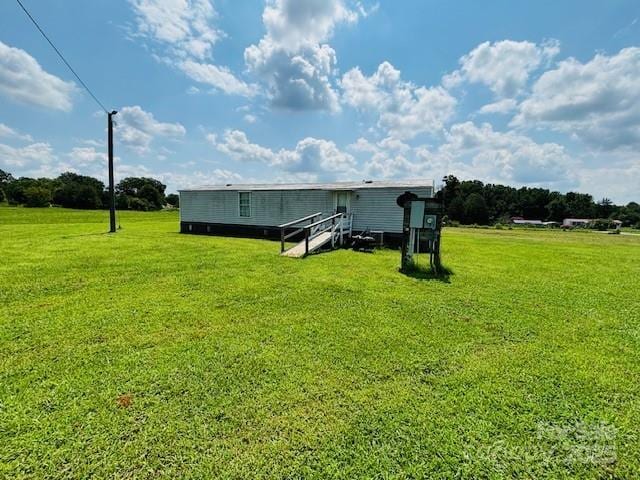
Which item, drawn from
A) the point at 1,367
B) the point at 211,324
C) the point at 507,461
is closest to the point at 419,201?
the point at 211,324

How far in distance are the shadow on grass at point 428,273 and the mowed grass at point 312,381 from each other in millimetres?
1220

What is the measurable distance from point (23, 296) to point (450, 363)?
688 cm

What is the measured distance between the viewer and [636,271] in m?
8.80

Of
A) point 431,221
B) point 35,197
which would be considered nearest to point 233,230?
point 431,221

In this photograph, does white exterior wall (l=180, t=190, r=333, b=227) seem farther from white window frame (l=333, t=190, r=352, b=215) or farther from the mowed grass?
the mowed grass

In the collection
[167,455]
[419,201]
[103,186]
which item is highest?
[103,186]

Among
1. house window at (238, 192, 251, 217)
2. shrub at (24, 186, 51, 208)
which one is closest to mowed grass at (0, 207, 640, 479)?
house window at (238, 192, 251, 217)

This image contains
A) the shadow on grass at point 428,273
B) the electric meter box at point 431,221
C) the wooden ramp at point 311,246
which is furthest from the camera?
the wooden ramp at point 311,246

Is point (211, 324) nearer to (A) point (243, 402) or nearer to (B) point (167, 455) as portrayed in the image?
(A) point (243, 402)

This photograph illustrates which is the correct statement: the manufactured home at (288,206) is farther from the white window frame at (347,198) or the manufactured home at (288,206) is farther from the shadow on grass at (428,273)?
the shadow on grass at (428,273)

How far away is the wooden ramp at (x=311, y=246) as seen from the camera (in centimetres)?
981

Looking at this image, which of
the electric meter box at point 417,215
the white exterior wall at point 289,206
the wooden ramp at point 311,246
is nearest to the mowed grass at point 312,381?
the electric meter box at point 417,215

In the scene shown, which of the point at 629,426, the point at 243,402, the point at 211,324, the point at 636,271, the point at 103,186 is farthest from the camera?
the point at 103,186

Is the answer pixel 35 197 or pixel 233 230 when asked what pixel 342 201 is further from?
pixel 35 197
